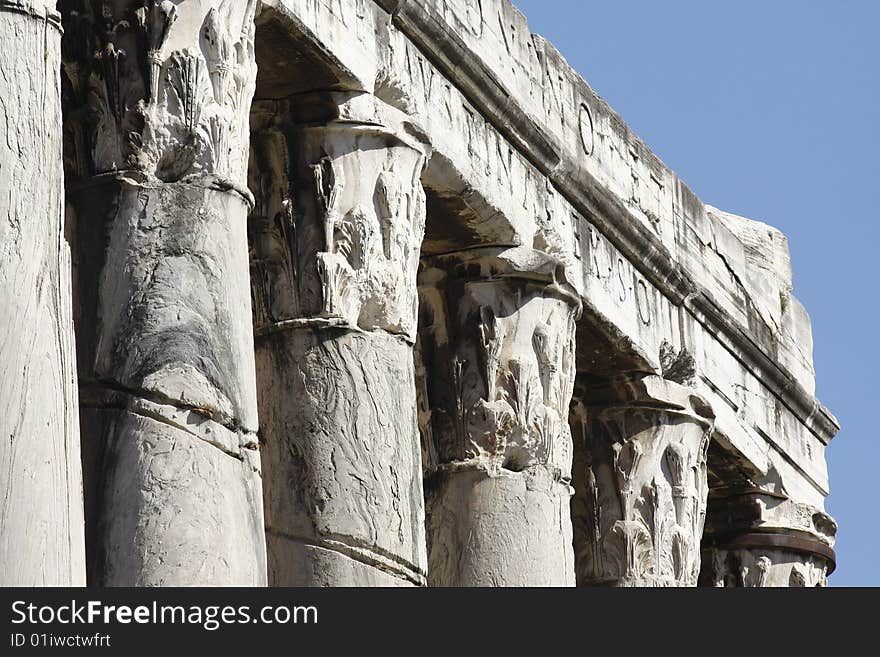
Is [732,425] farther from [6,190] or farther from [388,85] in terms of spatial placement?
[6,190]

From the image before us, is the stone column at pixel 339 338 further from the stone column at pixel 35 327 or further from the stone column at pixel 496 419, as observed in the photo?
the stone column at pixel 35 327

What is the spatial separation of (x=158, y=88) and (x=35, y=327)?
7.60 feet

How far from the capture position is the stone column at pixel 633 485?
62.3 feet

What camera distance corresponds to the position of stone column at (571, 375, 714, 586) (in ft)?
62.3

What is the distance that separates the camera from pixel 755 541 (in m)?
22.0

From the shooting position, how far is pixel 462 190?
53.5 ft

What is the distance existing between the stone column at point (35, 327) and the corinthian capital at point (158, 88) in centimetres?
114

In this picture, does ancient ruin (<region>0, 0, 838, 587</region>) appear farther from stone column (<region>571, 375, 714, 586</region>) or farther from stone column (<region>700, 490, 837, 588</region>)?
stone column (<region>700, 490, 837, 588</region>)

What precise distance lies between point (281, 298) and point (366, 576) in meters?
1.83

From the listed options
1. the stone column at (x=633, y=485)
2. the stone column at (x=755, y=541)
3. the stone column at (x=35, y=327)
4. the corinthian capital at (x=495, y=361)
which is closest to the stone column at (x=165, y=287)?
the stone column at (x=35, y=327)

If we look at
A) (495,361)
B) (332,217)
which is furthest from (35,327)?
(495,361)

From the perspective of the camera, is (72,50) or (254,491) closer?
(254,491)

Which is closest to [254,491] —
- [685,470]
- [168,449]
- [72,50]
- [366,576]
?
[168,449]

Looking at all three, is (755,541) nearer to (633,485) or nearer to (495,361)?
(633,485)
